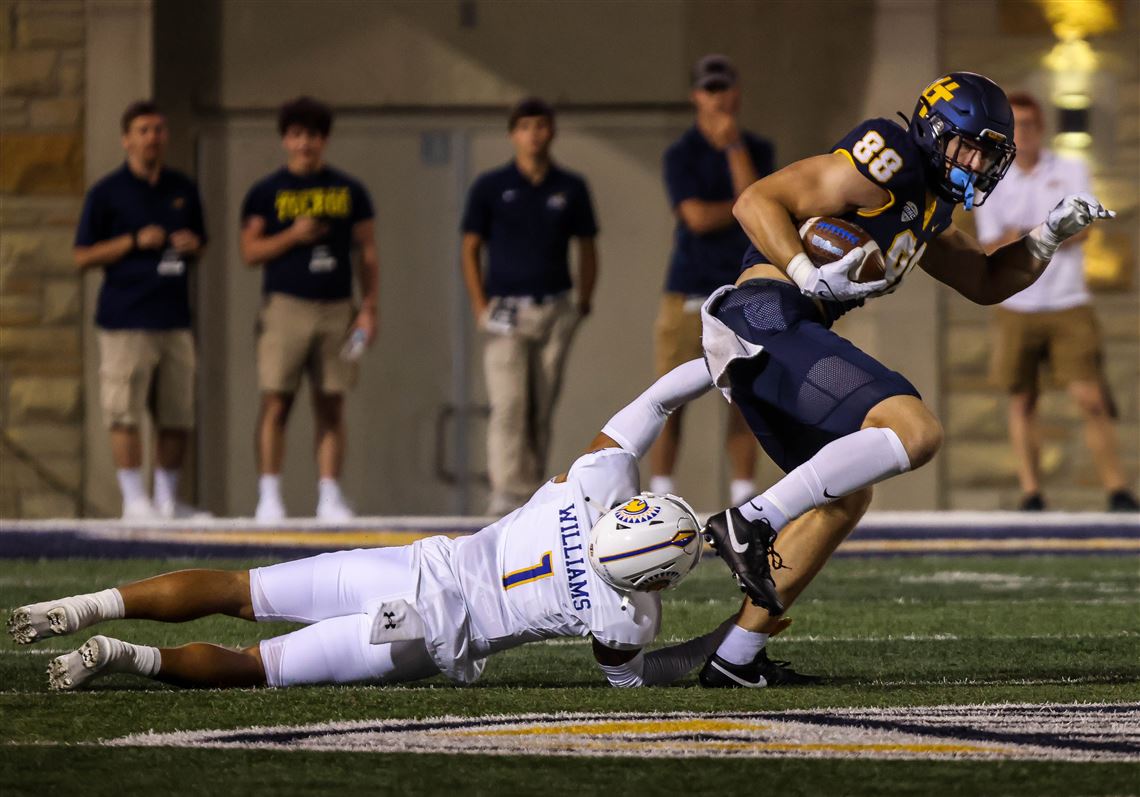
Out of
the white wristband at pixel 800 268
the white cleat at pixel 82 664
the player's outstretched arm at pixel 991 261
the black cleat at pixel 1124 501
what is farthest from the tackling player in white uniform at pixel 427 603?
the black cleat at pixel 1124 501

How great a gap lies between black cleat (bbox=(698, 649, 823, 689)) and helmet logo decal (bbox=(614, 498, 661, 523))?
1.82 feet

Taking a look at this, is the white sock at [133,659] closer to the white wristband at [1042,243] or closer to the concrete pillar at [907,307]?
the white wristband at [1042,243]

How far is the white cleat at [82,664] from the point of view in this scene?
4109 mm

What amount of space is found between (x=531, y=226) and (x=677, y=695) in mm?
4966

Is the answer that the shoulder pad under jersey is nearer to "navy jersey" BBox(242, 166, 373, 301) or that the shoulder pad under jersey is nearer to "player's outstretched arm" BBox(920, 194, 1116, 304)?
"player's outstretched arm" BBox(920, 194, 1116, 304)

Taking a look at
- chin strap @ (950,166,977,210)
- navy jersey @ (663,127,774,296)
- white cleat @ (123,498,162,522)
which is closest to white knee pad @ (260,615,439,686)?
chin strap @ (950,166,977,210)

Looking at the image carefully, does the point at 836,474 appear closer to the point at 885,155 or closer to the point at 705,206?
the point at 885,155

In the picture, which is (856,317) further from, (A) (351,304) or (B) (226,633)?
(B) (226,633)

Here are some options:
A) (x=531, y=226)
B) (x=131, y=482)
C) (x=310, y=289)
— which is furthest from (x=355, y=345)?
(x=131, y=482)

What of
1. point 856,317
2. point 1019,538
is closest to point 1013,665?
point 1019,538

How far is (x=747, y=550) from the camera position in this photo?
4.09m

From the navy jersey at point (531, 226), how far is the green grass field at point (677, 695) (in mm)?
2304

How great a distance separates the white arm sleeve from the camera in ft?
14.7

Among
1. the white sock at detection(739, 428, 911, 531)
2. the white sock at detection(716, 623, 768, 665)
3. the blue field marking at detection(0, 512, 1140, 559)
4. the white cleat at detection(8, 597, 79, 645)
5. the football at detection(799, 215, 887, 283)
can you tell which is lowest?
the blue field marking at detection(0, 512, 1140, 559)
